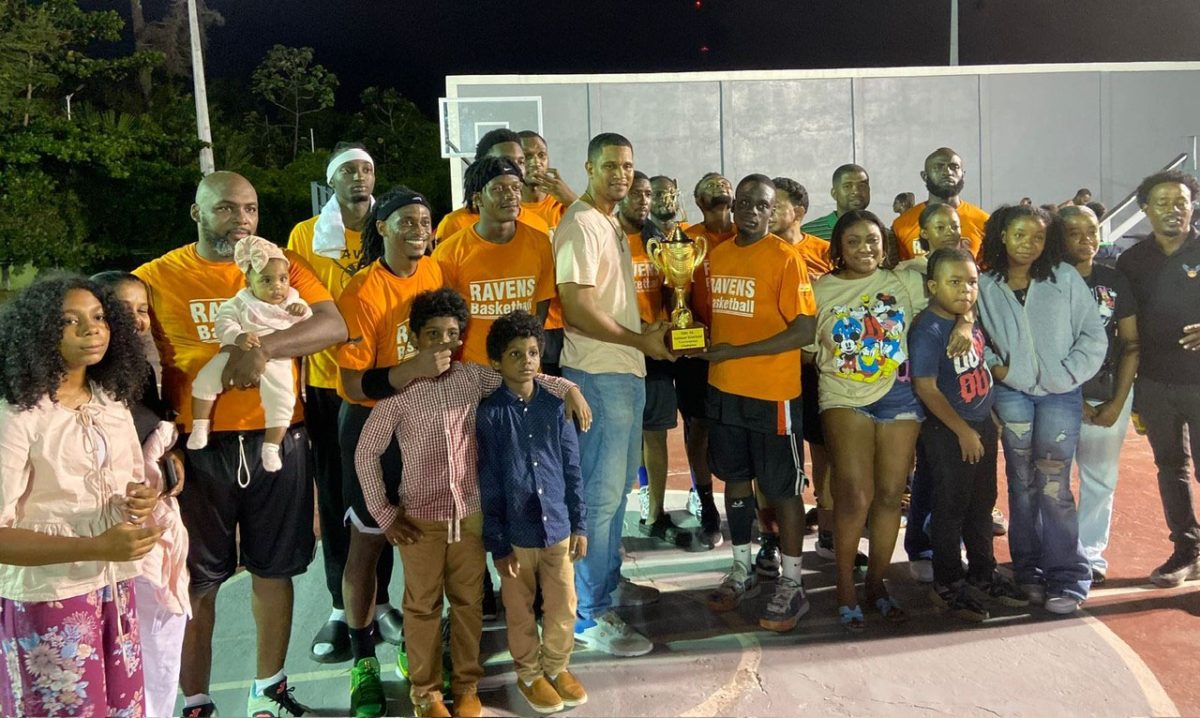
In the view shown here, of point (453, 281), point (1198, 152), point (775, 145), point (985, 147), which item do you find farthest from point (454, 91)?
point (1198, 152)

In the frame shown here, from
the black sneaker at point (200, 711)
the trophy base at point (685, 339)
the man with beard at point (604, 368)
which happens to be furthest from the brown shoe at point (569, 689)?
the trophy base at point (685, 339)

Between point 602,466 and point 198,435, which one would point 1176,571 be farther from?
point 198,435

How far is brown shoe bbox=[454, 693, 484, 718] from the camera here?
3.45m

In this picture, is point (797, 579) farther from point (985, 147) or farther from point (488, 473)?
point (985, 147)

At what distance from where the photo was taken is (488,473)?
3.52m

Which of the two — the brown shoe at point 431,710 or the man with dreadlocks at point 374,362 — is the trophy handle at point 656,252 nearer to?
the man with dreadlocks at point 374,362

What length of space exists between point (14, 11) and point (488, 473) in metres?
23.5

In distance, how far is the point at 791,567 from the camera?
4.30 meters

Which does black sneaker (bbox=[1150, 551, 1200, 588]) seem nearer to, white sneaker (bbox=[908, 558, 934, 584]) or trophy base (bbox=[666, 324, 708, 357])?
white sneaker (bbox=[908, 558, 934, 584])

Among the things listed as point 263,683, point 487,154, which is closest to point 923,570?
point 487,154

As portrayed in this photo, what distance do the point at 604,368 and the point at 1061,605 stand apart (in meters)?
2.57

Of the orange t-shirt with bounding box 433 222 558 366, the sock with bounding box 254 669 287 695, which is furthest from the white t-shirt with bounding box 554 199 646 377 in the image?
the sock with bounding box 254 669 287 695

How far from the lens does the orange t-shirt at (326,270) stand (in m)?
4.02

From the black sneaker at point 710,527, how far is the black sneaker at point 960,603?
4.76 feet
